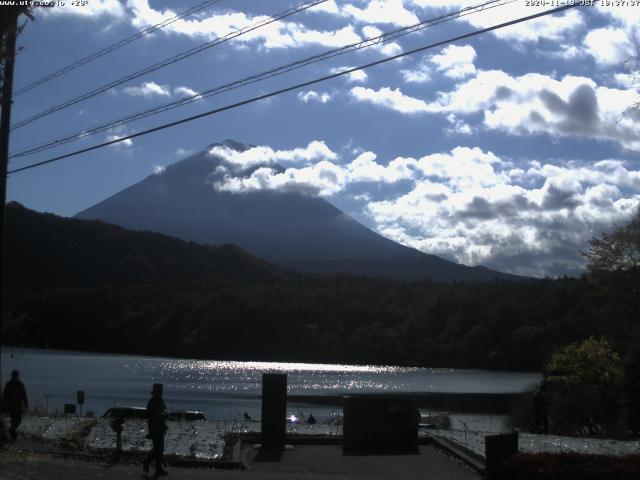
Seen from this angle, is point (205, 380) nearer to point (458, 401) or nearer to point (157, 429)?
point (458, 401)

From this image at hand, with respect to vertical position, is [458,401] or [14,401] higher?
[14,401]

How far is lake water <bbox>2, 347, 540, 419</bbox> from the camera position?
63.9 metres

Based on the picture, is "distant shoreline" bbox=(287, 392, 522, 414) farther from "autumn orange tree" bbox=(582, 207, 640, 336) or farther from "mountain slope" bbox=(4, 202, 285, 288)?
"mountain slope" bbox=(4, 202, 285, 288)

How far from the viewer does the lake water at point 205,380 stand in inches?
2514

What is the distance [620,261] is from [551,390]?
6.45 meters

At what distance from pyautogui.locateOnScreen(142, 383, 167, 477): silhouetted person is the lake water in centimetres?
3596

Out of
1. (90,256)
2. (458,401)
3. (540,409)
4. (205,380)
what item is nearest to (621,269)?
(540,409)

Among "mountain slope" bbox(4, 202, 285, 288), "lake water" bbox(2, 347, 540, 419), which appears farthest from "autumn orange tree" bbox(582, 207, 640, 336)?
"mountain slope" bbox(4, 202, 285, 288)

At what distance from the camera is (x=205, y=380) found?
9475 centimetres

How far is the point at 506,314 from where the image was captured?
12044cm

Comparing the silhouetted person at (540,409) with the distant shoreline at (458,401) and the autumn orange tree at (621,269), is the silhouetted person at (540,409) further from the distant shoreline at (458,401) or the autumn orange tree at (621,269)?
the distant shoreline at (458,401)

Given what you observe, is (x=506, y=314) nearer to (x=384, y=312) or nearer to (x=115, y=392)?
(x=384, y=312)

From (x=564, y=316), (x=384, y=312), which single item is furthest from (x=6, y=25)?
(x=384, y=312)

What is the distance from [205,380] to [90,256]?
7027cm
